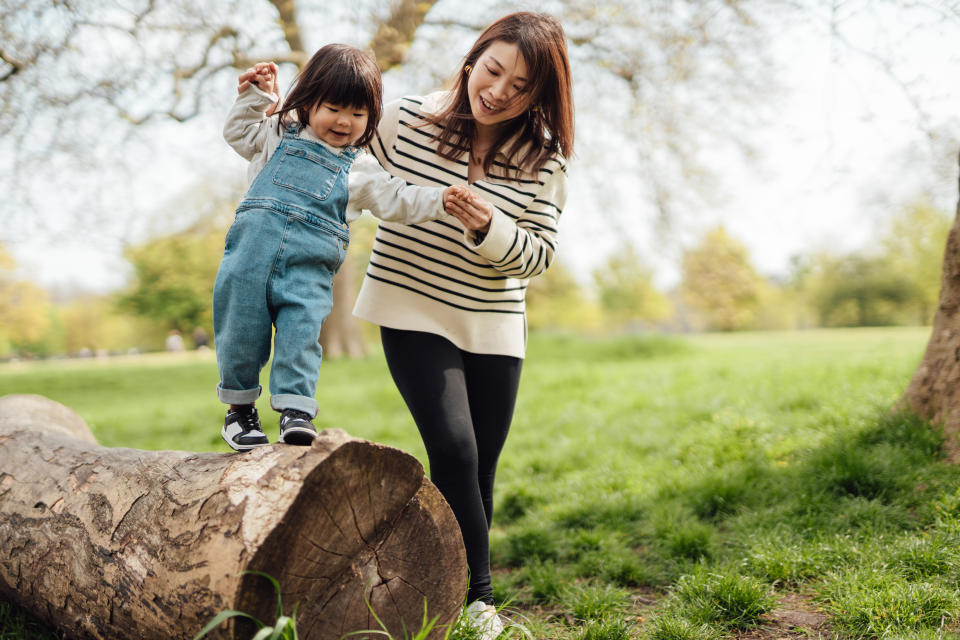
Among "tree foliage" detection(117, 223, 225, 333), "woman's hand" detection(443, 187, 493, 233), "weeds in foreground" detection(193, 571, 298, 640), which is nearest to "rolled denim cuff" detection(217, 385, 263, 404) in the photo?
"weeds in foreground" detection(193, 571, 298, 640)

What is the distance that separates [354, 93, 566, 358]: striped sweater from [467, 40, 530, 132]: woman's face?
18 centimetres

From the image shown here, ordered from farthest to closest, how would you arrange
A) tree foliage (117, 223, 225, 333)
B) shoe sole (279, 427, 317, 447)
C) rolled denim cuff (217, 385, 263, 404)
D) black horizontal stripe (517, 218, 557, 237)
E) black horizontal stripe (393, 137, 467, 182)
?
1. tree foliage (117, 223, 225, 333)
2. black horizontal stripe (517, 218, 557, 237)
3. black horizontal stripe (393, 137, 467, 182)
4. rolled denim cuff (217, 385, 263, 404)
5. shoe sole (279, 427, 317, 447)

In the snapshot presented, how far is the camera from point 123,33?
237 inches

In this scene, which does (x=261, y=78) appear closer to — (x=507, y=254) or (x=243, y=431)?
(x=507, y=254)

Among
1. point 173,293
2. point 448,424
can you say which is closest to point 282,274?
point 448,424

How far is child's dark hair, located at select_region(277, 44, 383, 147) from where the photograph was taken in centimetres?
211

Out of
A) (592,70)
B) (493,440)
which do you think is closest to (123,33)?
(592,70)

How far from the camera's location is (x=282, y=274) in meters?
2.14

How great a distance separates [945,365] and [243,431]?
3.58 metres

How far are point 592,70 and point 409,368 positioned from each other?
6178 millimetres

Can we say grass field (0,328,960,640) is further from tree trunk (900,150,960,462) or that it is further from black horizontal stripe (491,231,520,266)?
black horizontal stripe (491,231,520,266)

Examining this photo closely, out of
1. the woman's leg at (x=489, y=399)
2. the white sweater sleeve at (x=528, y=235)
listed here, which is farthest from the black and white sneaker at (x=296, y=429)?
the white sweater sleeve at (x=528, y=235)

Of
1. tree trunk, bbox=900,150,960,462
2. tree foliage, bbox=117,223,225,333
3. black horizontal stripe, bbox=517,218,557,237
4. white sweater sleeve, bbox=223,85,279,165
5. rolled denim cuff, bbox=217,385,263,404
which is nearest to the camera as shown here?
rolled denim cuff, bbox=217,385,263,404

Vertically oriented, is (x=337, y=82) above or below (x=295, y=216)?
above
